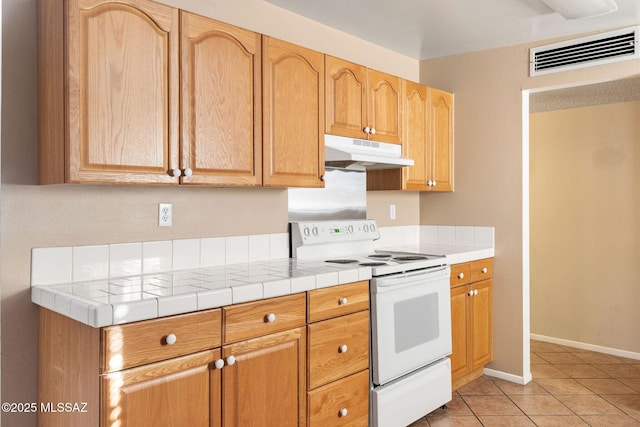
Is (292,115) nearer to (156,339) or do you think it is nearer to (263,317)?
(263,317)

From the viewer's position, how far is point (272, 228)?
2939mm

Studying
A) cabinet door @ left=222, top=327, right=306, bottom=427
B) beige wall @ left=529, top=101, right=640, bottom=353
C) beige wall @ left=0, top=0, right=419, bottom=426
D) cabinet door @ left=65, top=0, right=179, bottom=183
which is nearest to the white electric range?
cabinet door @ left=222, top=327, right=306, bottom=427

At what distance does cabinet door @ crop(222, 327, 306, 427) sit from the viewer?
6.43 ft

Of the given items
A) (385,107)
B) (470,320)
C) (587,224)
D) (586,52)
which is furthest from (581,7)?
(587,224)

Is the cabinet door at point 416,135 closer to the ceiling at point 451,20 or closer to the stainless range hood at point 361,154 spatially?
the stainless range hood at point 361,154

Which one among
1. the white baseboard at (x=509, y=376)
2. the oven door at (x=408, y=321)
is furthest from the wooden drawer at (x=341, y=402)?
the white baseboard at (x=509, y=376)

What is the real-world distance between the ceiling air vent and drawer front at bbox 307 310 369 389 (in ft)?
7.36

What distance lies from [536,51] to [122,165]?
2.94 meters

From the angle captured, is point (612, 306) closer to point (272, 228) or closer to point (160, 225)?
point (272, 228)

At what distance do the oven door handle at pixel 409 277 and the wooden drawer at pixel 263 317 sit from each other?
547 mm

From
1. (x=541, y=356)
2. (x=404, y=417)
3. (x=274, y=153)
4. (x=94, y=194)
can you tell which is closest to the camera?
(x=94, y=194)

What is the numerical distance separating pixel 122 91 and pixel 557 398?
126 inches

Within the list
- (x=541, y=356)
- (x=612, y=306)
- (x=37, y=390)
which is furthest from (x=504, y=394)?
(x=37, y=390)

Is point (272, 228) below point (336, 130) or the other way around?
below
